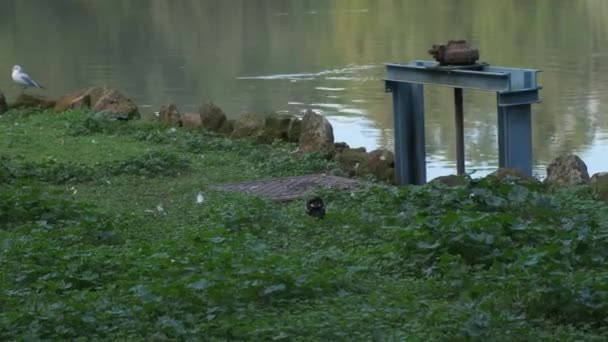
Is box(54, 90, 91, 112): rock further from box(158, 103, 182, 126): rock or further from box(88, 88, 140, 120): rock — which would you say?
box(158, 103, 182, 126): rock

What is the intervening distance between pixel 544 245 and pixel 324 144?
17.7ft

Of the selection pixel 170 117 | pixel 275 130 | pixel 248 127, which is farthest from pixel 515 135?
pixel 170 117

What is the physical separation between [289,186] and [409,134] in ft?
4.84

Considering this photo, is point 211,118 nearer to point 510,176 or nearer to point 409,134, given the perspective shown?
point 409,134

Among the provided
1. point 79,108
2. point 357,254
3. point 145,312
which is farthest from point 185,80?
point 145,312

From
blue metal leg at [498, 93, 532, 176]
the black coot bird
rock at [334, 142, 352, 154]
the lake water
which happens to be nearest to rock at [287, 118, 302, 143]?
rock at [334, 142, 352, 154]

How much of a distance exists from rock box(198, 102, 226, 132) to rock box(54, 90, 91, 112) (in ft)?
6.48

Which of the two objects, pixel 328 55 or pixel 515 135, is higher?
pixel 515 135

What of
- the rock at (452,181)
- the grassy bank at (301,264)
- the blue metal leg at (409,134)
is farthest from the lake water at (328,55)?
the grassy bank at (301,264)

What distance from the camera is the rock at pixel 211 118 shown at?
548 inches

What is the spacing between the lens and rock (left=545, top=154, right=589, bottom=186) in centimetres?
1052

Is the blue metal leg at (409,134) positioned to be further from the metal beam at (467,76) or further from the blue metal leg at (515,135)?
the blue metal leg at (515,135)

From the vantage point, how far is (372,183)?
1067cm

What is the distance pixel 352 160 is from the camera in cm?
1179
